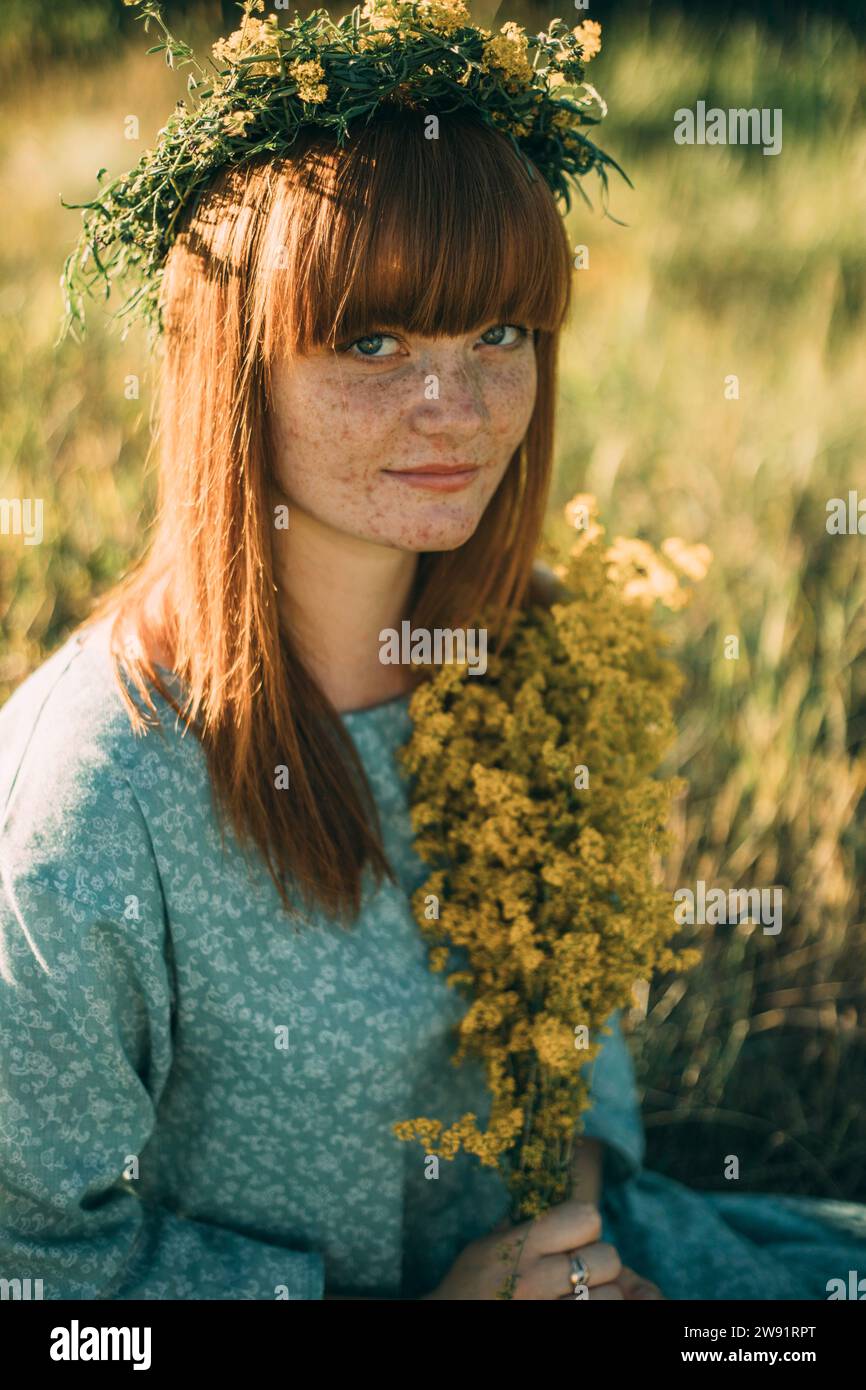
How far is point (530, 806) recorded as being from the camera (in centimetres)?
158

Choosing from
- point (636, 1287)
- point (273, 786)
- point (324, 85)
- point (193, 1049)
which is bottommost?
point (636, 1287)

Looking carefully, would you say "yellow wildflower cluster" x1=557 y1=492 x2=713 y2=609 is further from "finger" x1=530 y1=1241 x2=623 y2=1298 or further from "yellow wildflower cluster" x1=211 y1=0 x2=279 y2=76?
"finger" x1=530 y1=1241 x2=623 y2=1298

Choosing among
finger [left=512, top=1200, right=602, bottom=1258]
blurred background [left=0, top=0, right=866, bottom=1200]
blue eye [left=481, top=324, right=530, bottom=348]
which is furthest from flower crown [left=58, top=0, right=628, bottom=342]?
finger [left=512, top=1200, right=602, bottom=1258]

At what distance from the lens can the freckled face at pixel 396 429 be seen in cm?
142

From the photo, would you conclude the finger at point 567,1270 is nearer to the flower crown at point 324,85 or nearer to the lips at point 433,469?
the lips at point 433,469

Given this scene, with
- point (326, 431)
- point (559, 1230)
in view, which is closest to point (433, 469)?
point (326, 431)

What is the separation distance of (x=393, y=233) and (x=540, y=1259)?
1294 mm

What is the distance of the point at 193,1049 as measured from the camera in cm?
154

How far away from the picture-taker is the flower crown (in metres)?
1.37

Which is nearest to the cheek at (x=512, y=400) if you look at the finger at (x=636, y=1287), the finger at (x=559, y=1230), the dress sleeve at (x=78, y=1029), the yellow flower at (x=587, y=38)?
the yellow flower at (x=587, y=38)

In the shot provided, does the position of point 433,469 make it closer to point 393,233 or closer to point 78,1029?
point 393,233

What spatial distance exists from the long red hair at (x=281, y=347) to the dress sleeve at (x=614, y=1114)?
603mm

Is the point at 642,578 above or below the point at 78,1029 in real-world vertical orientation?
above

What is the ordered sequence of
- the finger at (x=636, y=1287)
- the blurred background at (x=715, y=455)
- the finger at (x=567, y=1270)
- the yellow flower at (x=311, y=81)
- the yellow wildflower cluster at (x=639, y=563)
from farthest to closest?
the blurred background at (x=715, y=455), the yellow wildflower cluster at (x=639, y=563), the finger at (x=636, y=1287), the finger at (x=567, y=1270), the yellow flower at (x=311, y=81)
